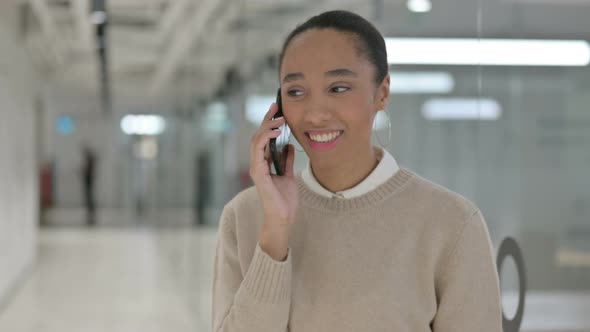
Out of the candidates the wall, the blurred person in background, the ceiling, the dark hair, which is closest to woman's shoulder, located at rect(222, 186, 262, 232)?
the dark hair

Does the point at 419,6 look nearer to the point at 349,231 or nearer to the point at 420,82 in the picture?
the point at 420,82

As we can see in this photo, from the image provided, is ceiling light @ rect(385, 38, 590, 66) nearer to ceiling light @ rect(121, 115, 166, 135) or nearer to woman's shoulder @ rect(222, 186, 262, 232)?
woman's shoulder @ rect(222, 186, 262, 232)

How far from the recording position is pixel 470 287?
154cm

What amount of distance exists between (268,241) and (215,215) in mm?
4939

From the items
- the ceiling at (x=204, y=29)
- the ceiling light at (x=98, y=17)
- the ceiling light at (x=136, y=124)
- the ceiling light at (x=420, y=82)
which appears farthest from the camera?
the ceiling light at (x=136, y=124)

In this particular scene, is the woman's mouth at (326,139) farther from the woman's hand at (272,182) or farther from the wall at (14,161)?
the wall at (14,161)

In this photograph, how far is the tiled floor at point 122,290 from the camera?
7703 millimetres

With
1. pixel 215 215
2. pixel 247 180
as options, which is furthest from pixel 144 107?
pixel 247 180

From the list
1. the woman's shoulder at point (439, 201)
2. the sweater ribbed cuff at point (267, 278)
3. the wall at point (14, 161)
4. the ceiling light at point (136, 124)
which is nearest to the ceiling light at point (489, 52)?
the woman's shoulder at point (439, 201)

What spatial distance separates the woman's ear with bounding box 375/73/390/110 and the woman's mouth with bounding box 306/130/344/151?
4.8 inches

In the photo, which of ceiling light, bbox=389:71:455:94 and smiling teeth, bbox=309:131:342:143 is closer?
smiling teeth, bbox=309:131:342:143

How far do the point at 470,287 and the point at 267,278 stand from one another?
42 centimetres

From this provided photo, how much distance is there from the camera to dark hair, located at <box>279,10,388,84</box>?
1.60 m

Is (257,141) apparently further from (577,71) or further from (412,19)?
(412,19)
